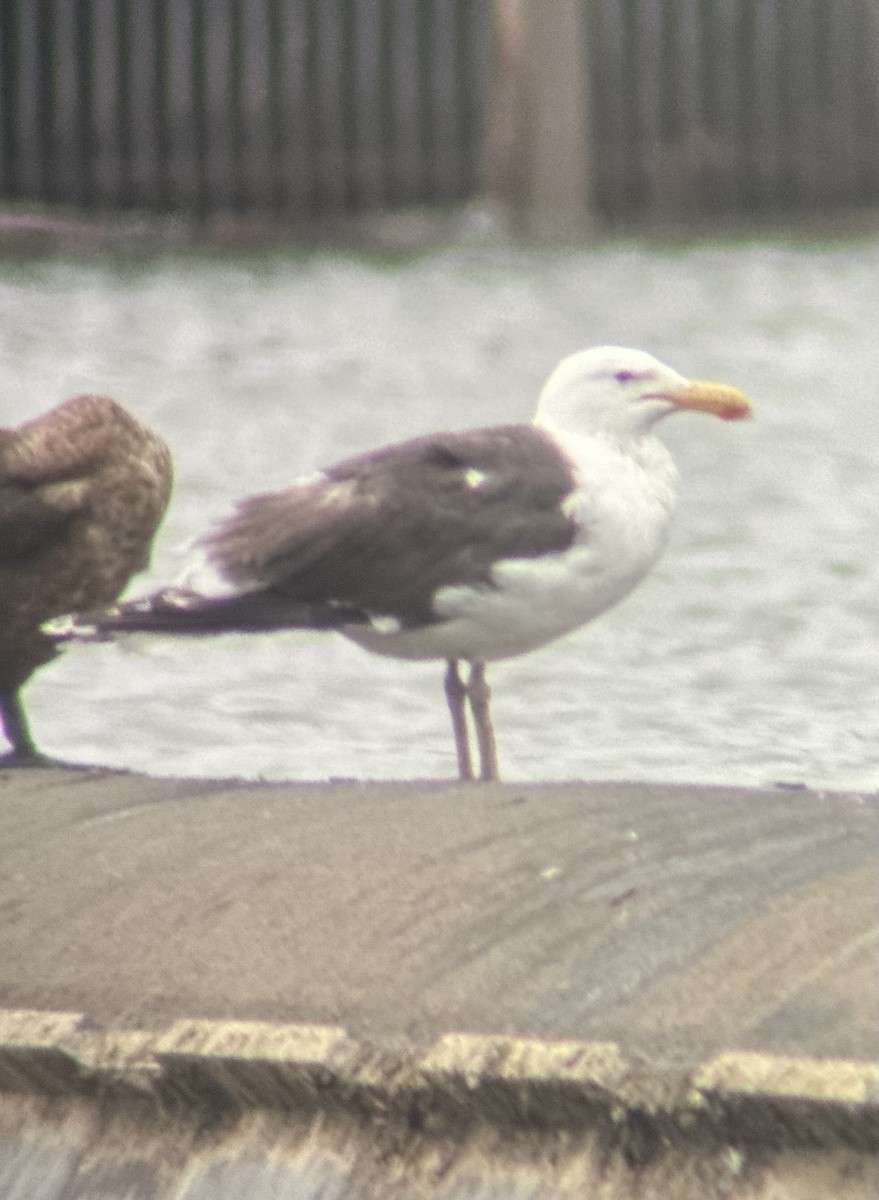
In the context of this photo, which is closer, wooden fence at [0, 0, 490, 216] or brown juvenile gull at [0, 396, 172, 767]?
brown juvenile gull at [0, 396, 172, 767]

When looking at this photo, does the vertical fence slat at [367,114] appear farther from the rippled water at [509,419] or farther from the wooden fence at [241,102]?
the rippled water at [509,419]

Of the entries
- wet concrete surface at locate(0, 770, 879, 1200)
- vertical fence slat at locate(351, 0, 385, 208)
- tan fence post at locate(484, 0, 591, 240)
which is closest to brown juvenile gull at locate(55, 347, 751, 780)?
wet concrete surface at locate(0, 770, 879, 1200)

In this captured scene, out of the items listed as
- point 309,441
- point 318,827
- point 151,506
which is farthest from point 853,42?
point 318,827

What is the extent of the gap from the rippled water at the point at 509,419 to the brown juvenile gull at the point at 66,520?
0.67ft

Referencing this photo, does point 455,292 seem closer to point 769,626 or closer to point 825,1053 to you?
point 769,626

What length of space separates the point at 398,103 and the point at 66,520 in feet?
31.9

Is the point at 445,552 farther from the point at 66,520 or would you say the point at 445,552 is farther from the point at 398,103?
the point at 398,103

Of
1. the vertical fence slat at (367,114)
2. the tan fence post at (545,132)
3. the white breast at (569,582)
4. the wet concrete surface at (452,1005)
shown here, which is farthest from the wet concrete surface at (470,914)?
the vertical fence slat at (367,114)

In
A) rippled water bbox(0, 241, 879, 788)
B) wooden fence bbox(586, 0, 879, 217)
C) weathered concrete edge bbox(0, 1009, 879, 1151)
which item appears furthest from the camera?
wooden fence bbox(586, 0, 879, 217)

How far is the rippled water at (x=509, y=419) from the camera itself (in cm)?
511

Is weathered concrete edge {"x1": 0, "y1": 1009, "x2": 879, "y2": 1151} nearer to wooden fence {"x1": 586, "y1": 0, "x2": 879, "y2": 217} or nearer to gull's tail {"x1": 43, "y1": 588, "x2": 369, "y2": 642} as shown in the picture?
gull's tail {"x1": 43, "y1": 588, "x2": 369, "y2": 642}

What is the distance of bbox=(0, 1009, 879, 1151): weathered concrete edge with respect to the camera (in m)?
2.15

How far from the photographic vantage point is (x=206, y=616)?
144 inches

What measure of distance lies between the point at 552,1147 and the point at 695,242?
11.5 metres
